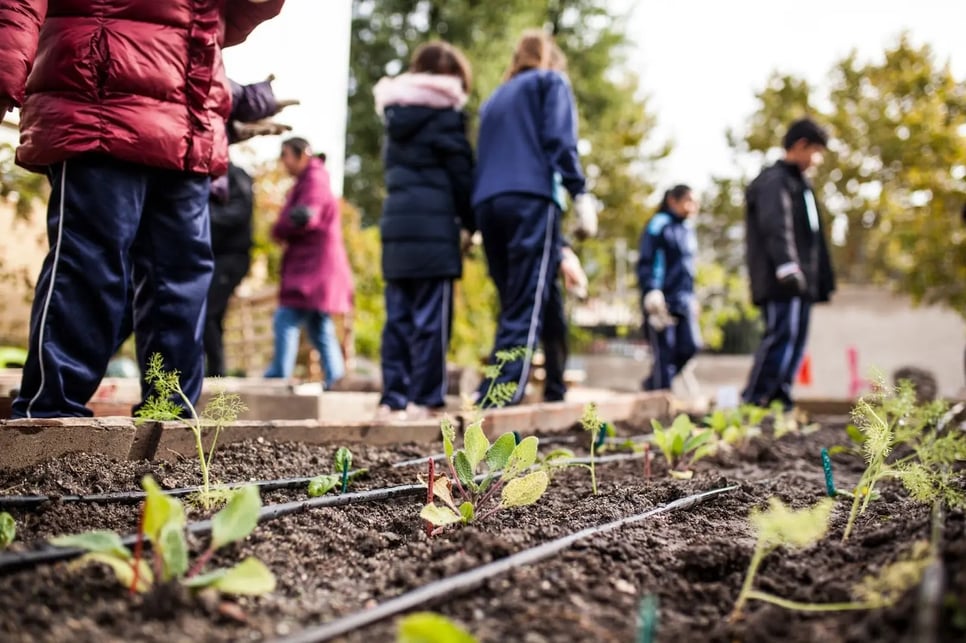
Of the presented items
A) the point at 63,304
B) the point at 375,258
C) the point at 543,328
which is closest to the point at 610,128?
the point at 375,258

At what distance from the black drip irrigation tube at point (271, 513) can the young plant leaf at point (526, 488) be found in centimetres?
33

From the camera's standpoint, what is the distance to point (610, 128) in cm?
1595

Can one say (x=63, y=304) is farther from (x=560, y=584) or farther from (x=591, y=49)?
(x=591, y=49)

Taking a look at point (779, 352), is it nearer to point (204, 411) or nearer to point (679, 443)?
point (679, 443)

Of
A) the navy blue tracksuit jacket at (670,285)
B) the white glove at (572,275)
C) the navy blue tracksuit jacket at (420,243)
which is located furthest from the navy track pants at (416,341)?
the navy blue tracksuit jacket at (670,285)

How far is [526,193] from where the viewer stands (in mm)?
3891

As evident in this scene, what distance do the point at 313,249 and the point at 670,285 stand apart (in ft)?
9.58

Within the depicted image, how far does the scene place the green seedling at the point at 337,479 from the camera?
1.98 metres

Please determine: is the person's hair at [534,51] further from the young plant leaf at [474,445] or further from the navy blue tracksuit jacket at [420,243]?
the young plant leaf at [474,445]

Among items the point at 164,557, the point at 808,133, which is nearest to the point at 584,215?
the point at 808,133

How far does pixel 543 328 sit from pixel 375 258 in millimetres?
5467

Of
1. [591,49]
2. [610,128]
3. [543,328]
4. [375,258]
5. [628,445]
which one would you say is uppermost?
[591,49]

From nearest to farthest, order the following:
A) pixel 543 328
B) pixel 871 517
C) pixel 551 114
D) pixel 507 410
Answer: pixel 871 517, pixel 507 410, pixel 551 114, pixel 543 328

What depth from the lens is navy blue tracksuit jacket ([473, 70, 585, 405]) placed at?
386 centimetres
